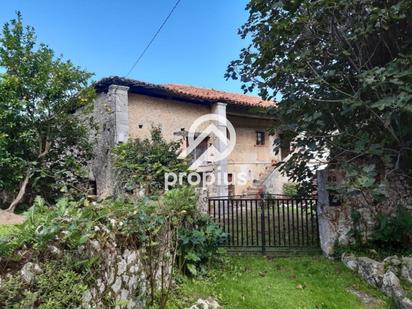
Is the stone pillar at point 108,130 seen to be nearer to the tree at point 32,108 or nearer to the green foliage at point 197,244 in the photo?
the tree at point 32,108

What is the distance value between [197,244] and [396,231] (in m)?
3.55

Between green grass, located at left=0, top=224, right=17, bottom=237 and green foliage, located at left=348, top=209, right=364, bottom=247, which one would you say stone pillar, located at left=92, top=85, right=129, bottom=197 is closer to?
green grass, located at left=0, top=224, right=17, bottom=237

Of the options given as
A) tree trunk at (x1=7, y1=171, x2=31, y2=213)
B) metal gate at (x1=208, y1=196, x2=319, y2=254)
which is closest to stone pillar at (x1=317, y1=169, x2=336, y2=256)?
metal gate at (x1=208, y1=196, x2=319, y2=254)

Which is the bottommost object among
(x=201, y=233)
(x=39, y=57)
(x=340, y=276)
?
(x=340, y=276)

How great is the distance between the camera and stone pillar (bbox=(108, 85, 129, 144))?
1141 centimetres

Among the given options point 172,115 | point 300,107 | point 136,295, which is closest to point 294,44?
point 300,107

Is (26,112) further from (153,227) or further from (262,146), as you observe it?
(262,146)

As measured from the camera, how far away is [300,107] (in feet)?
19.7

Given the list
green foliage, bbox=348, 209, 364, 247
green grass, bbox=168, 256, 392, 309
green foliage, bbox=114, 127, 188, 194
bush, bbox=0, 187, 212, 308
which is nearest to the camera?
bush, bbox=0, 187, 212, 308

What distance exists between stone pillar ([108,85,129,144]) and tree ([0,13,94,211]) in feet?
2.62

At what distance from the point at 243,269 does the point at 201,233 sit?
1.23 meters

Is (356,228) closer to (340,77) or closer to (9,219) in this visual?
(340,77)

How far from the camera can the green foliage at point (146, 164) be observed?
27.2 ft

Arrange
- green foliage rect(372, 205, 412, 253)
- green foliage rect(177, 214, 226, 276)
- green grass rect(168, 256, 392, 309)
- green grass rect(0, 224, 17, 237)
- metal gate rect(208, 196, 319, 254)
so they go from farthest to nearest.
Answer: metal gate rect(208, 196, 319, 254), green foliage rect(372, 205, 412, 253), green foliage rect(177, 214, 226, 276), green grass rect(168, 256, 392, 309), green grass rect(0, 224, 17, 237)
